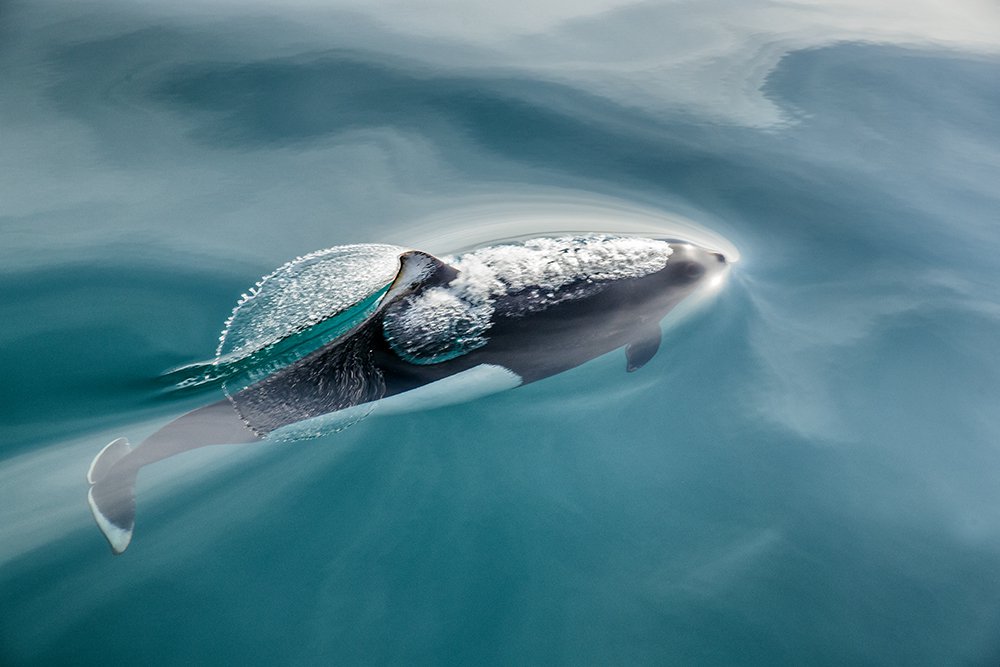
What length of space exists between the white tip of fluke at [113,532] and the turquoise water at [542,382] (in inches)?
3.0

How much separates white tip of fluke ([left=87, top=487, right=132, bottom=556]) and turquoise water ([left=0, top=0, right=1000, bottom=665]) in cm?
7

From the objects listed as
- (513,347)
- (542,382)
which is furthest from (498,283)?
(542,382)

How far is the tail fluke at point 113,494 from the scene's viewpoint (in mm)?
4821

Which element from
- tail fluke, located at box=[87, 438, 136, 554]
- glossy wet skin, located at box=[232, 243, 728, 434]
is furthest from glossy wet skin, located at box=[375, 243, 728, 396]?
tail fluke, located at box=[87, 438, 136, 554]

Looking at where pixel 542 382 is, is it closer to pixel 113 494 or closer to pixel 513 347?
pixel 513 347

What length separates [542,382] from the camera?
584 centimetres

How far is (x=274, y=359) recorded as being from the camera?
5.78 m

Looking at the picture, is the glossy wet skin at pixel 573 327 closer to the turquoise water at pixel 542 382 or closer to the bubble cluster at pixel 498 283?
the bubble cluster at pixel 498 283

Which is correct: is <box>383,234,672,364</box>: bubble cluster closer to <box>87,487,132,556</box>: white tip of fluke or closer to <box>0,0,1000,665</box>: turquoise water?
<box>0,0,1000,665</box>: turquoise water

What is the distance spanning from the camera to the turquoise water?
4.53m

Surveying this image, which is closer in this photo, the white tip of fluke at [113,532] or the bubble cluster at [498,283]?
the white tip of fluke at [113,532]

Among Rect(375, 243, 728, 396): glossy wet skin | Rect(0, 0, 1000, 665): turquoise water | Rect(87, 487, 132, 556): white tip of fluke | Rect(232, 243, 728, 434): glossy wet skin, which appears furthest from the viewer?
Rect(375, 243, 728, 396): glossy wet skin

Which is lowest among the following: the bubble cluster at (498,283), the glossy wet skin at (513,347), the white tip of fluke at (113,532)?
the white tip of fluke at (113,532)

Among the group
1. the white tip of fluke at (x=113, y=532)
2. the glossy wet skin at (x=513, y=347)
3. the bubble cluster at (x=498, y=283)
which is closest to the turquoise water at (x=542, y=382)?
the white tip of fluke at (x=113, y=532)
